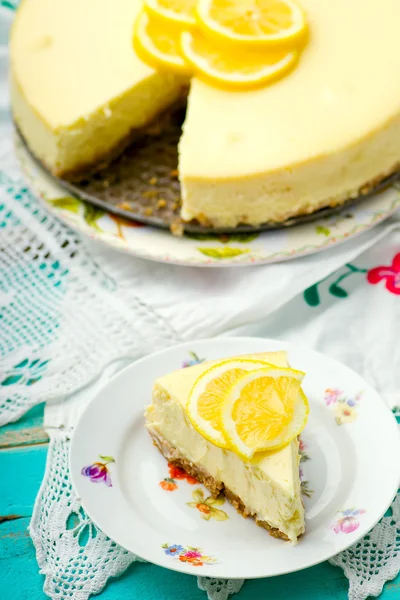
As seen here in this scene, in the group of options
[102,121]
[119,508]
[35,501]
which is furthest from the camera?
[102,121]

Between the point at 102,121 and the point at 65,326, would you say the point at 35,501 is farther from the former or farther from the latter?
the point at 102,121

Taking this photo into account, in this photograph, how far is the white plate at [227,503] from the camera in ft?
4.94

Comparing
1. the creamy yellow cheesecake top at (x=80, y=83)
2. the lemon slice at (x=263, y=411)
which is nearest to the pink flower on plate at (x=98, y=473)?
the lemon slice at (x=263, y=411)

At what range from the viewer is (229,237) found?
2262 mm

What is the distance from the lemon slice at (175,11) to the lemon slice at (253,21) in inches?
1.7

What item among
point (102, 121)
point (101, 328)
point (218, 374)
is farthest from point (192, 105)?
point (218, 374)

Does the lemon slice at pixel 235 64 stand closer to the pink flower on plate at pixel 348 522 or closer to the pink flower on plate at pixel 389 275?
the pink flower on plate at pixel 389 275

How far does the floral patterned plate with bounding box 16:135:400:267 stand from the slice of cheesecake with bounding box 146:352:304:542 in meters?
0.51

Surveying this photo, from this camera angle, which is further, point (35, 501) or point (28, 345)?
point (28, 345)

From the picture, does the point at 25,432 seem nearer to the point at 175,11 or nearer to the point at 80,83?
the point at 80,83

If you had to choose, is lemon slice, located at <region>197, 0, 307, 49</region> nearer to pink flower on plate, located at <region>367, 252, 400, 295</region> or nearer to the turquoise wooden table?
pink flower on plate, located at <region>367, 252, 400, 295</region>

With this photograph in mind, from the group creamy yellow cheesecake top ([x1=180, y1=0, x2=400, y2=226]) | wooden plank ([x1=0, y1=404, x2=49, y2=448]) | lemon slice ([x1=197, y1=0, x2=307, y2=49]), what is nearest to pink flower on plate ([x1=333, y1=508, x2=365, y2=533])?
wooden plank ([x1=0, y1=404, x2=49, y2=448])

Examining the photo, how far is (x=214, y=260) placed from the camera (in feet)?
7.15

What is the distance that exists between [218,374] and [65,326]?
676 millimetres
